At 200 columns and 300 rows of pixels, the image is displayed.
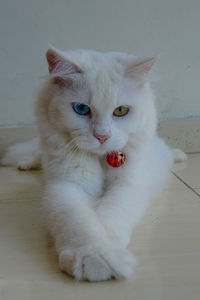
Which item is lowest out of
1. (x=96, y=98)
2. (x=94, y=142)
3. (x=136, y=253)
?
(x=136, y=253)

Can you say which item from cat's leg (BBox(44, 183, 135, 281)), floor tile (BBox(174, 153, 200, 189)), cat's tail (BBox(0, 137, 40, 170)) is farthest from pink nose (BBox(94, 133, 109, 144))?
cat's tail (BBox(0, 137, 40, 170))

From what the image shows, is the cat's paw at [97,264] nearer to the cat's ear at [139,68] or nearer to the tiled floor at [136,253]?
the tiled floor at [136,253]

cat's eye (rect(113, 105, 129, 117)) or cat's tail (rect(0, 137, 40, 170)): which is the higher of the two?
cat's eye (rect(113, 105, 129, 117))

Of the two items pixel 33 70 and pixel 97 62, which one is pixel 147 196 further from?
pixel 33 70

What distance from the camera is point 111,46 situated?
2.08m

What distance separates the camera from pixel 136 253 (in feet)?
2.89

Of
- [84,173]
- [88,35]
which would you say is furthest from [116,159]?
[88,35]

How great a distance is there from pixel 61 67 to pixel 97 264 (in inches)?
25.9

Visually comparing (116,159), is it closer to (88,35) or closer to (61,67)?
(61,67)

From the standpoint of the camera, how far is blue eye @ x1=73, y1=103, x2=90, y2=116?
1063 mm

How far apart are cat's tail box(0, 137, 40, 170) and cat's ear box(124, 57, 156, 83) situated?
99cm

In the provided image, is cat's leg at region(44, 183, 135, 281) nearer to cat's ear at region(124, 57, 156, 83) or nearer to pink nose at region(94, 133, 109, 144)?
pink nose at region(94, 133, 109, 144)

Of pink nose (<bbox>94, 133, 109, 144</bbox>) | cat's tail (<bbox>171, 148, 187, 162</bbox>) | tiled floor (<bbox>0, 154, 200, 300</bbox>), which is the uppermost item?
pink nose (<bbox>94, 133, 109, 144</bbox>)

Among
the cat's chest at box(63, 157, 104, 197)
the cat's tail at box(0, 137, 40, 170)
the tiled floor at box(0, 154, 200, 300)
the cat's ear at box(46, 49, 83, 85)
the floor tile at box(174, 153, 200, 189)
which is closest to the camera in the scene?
the tiled floor at box(0, 154, 200, 300)
